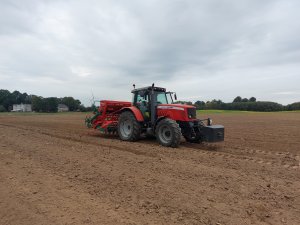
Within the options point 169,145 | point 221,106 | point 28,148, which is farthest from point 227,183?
point 221,106

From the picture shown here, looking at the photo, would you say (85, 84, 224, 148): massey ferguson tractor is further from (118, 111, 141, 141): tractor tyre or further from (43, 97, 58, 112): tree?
(43, 97, 58, 112): tree

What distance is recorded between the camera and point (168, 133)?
991 cm

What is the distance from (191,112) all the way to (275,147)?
3.25 meters

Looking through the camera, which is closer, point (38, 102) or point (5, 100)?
point (38, 102)

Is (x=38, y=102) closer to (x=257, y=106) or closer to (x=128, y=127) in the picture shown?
(x=257, y=106)

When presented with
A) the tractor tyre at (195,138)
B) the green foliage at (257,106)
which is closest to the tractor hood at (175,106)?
the tractor tyre at (195,138)

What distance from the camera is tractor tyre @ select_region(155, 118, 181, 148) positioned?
9.42 metres

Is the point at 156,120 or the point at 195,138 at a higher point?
the point at 156,120

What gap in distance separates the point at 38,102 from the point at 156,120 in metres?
70.7

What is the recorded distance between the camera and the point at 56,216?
12.6 feet

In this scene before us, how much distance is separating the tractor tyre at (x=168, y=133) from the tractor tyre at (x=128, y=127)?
41.5 inches

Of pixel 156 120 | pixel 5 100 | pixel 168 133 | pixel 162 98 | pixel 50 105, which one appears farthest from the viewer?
pixel 5 100

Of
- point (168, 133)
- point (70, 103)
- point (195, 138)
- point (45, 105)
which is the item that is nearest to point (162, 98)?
point (168, 133)

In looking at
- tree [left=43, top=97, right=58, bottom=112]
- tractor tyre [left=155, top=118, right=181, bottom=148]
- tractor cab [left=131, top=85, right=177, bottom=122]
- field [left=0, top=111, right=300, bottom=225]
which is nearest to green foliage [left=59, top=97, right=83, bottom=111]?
tree [left=43, top=97, right=58, bottom=112]
